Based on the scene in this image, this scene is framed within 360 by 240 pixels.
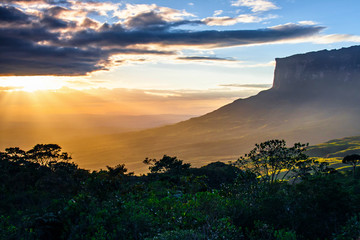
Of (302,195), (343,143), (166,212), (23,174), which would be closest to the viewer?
(166,212)

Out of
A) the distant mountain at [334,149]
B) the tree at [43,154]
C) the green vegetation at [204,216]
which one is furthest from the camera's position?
the distant mountain at [334,149]

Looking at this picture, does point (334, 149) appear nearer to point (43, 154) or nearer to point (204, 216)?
point (43, 154)

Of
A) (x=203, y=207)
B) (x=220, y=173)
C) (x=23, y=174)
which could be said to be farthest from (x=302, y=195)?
(x=220, y=173)

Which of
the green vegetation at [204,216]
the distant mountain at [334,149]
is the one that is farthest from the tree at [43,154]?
the distant mountain at [334,149]

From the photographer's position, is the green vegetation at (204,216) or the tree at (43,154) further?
the tree at (43,154)

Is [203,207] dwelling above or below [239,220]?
above

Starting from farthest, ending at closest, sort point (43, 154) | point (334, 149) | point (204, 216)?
point (334, 149), point (43, 154), point (204, 216)

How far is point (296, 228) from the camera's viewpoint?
19734 millimetres

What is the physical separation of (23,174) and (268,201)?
140 feet

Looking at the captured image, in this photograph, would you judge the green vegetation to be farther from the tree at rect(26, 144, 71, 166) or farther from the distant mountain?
the distant mountain

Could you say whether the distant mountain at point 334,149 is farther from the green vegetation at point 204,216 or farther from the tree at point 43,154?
the green vegetation at point 204,216

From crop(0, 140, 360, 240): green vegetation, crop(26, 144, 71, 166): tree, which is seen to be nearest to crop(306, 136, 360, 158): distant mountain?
crop(26, 144, 71, 166): tree

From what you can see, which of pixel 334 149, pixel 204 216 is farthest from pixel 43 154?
pixel 334 149

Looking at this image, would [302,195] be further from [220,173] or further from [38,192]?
[220,173]
